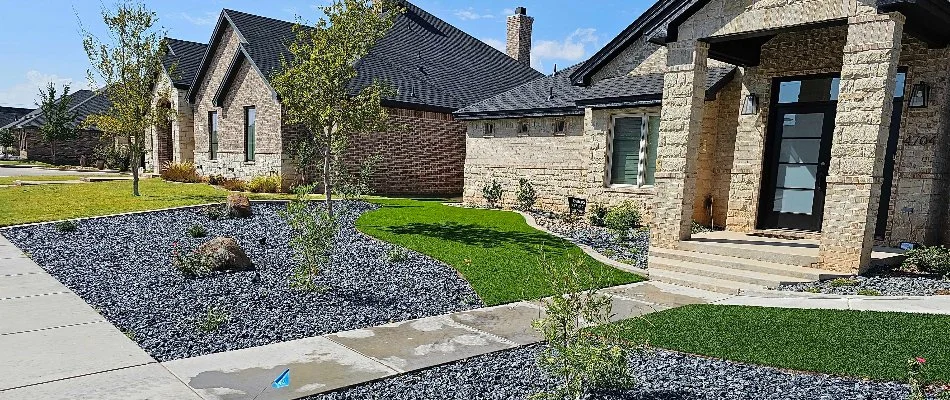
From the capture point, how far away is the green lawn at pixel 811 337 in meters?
4.65

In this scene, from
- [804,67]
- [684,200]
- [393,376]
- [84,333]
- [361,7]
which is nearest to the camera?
[393,376]

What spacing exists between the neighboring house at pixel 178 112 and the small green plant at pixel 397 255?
62.6 feet

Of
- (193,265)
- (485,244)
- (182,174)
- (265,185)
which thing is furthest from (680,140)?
(182,174)

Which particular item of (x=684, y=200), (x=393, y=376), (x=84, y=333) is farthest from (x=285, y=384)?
(x=684, y=200)

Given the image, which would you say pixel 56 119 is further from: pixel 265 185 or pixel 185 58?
pixel 265 185

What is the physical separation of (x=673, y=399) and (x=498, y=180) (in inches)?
501

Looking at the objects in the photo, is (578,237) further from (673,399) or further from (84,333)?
(84,333)

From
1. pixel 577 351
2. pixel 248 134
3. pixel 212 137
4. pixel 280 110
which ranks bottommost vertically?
pixel 577 351

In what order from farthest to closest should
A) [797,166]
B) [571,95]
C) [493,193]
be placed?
[493,193] < [571,95] < [797,166]

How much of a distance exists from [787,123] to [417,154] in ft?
42.8

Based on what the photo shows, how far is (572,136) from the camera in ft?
49.2

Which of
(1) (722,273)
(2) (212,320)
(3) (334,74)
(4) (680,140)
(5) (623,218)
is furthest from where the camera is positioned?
(5) (623,218)

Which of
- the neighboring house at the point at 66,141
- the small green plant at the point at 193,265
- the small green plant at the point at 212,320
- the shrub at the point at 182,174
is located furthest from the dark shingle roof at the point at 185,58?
the small green plant at the point at 212,320

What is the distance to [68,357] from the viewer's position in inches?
184
